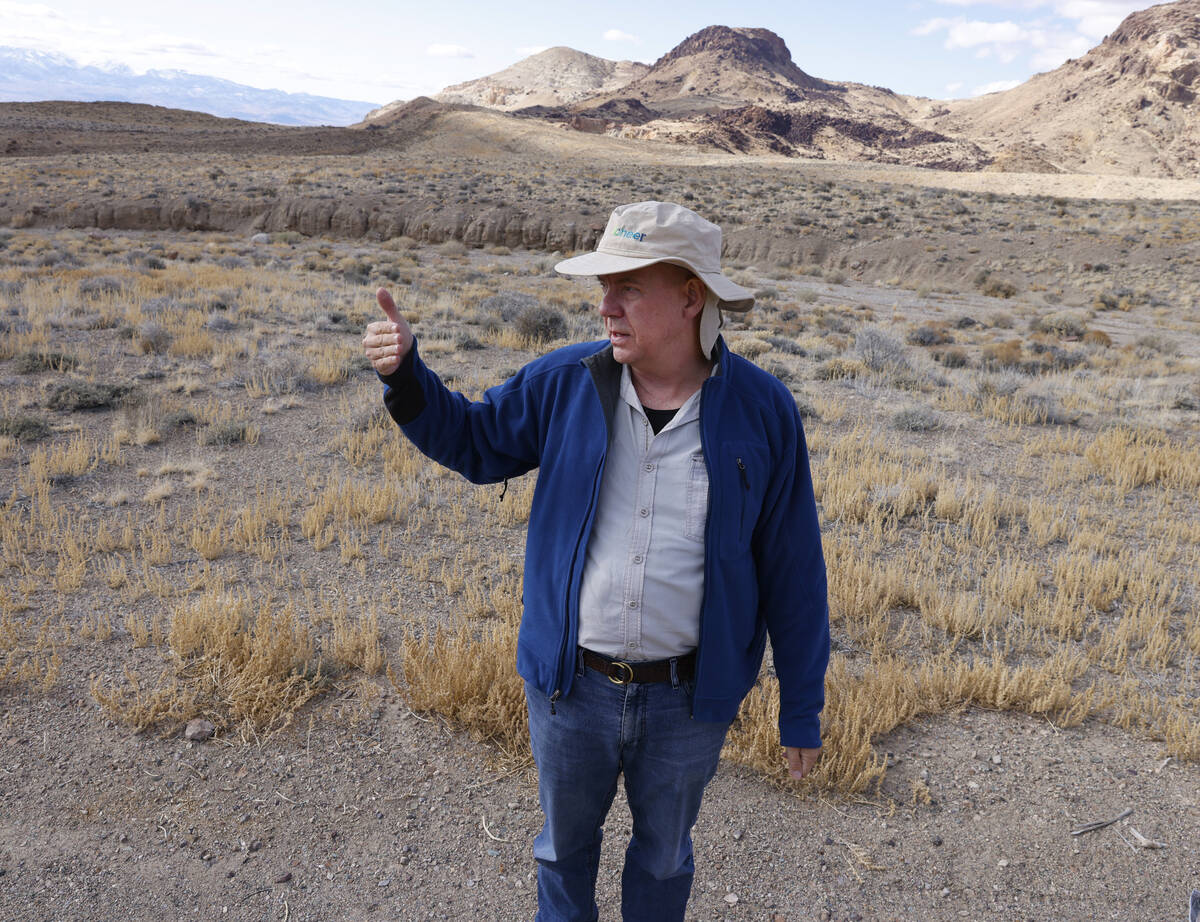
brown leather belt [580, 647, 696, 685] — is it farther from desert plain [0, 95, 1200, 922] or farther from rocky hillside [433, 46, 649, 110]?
rocky hillside [433, 46, 649, 110]

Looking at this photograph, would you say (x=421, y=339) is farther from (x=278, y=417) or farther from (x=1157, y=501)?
(x=1157, y=501)

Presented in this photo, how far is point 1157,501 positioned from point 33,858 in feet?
26.3

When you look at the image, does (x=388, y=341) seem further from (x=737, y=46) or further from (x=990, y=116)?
(x=737, y=46)

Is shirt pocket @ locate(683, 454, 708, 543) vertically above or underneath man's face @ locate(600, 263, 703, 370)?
underneath

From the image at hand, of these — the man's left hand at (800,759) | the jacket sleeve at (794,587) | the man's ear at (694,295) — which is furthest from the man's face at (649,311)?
the man's left hand at (800,759)

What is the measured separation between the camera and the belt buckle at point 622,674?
1901 millimetres

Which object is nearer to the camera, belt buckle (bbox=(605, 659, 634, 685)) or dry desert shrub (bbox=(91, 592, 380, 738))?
belt buckle (bbox=(605, 659, 634, 685))

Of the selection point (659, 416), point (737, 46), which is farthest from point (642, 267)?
point (737, 46)

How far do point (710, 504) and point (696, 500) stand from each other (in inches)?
1.4

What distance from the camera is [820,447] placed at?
801 centimetres

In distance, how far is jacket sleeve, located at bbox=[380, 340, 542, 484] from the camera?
1.95 meters

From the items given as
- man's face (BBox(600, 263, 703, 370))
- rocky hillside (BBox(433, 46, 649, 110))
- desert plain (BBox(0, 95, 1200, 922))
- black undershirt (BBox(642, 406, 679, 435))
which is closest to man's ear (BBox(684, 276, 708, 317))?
man's face (BBox(600, 263, 703, 370))

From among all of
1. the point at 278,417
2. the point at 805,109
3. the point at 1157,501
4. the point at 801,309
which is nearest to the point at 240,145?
the point at 801,309

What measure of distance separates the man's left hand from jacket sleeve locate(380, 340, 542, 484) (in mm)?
1032
